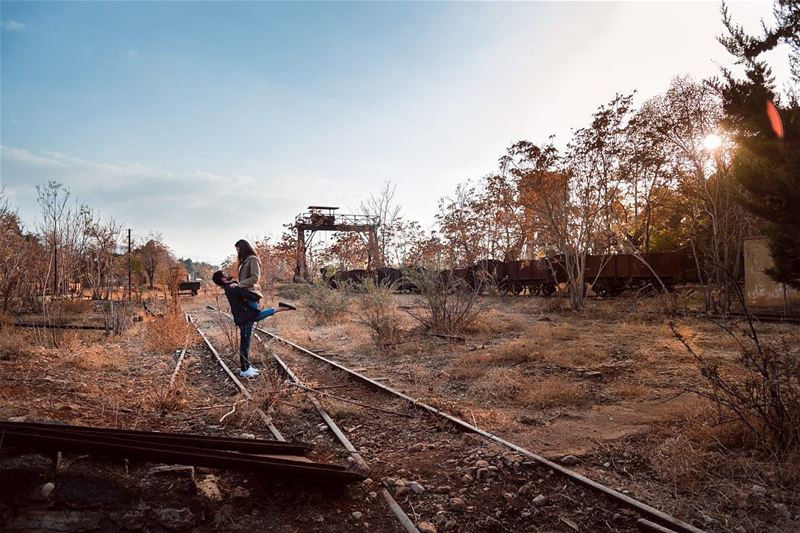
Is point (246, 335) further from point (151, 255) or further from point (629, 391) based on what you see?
point (151, 255)

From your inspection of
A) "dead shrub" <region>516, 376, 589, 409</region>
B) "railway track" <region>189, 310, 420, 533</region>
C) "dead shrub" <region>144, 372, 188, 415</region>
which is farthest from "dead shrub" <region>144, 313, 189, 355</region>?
"dead shrub" <region>516, 376, 589, 409</region>

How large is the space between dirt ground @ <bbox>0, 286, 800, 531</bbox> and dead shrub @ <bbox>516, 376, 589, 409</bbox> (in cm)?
3

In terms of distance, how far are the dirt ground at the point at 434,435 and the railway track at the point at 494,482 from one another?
0.02m

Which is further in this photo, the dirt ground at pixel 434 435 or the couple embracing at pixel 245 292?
the couple embracing at pixel 245 292

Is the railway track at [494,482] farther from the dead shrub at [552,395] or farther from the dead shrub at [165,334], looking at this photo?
the dead shrub at [165,334]

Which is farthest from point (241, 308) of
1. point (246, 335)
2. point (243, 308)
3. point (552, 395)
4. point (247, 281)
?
point (552, 395)

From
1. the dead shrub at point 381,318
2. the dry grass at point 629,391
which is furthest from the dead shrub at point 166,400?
the dry grass at point 629,391

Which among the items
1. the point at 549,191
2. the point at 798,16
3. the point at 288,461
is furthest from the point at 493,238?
the point at 288,461

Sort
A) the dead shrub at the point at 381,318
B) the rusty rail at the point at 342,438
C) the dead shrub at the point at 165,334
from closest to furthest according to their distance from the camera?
the rusty rail at the point at 342,438 < the dead shrub at the point at 165,334 < the dead shrub at the point at 381,318

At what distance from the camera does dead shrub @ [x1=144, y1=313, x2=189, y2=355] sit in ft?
33.9


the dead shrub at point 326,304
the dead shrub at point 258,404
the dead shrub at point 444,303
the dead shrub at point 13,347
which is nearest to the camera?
the dead shrub at point 258,404

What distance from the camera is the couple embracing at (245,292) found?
23.9 ft

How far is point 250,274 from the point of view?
24.0 feet

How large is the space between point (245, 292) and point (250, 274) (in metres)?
0.28
